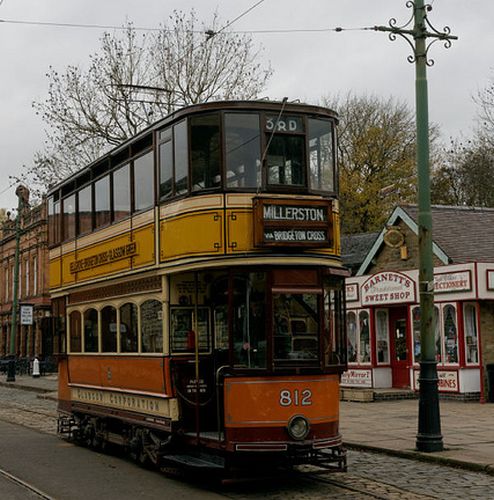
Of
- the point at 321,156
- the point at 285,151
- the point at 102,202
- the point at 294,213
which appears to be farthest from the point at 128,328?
the point at 321,156

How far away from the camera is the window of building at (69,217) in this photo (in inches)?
654

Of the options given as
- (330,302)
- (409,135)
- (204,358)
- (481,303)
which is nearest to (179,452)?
(204,358)

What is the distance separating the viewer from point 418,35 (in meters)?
14.5

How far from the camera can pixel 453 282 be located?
22.0 metres

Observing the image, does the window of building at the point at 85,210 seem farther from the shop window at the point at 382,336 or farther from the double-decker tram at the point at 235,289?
the shop window at the point at 382,336

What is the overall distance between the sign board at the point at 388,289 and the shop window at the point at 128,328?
11618mm

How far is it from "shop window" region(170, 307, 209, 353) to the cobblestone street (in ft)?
6.51

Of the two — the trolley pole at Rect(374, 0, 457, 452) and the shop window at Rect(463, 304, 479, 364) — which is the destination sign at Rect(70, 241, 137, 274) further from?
the shop window at Rect(463, 304, 479, 364)

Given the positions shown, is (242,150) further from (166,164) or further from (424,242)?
(424,242)

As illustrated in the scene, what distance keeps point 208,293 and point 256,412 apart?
6.94 feet

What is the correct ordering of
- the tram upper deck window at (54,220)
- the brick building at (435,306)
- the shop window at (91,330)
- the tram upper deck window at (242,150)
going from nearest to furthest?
the tram upper deck window at (242,150) → the shop window at (91,330) → the tram upper deck window at (54,220) → the brick building at (435,306)

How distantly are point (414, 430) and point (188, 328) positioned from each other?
611 centimetres

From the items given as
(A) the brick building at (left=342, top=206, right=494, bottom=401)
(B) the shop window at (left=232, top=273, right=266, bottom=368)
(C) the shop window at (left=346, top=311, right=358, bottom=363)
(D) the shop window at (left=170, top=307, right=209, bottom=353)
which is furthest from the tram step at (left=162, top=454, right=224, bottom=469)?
(C) the shop window at (left=346, top=311, right=358, bottom=363)

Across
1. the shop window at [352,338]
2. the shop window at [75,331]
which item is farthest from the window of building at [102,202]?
the shop window at [352,338]
